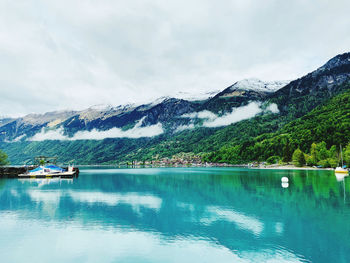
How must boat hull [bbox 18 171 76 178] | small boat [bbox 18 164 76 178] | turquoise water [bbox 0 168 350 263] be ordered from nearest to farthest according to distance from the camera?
turquoise water [bbox 0 168 350 263], boat hull [bbox 18 171 76 178], small boat [bbox 18 164 76 178]

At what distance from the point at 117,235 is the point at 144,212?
44.6 feet

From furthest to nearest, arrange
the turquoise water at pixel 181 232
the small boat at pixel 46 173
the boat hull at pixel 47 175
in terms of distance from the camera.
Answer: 1. the small boat at pixel 46 173
2. the boat hull at pixel 47 175
3. the turquoise water at pixel 181 232

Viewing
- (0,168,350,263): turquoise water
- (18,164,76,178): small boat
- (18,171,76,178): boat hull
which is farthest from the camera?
(18,164,76,178): small boat

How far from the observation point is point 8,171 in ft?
524

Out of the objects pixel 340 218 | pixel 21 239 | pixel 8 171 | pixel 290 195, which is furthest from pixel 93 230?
pixel 8 171

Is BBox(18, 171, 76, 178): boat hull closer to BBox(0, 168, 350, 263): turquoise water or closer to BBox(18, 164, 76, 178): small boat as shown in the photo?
Result: BBox(18, 164, 76, 178): small boat

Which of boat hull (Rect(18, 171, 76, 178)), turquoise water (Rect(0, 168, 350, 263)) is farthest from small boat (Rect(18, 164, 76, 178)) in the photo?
turquoise water (Rect(0, 168, 350, 263))

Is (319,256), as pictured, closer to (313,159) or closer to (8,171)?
(313,159)

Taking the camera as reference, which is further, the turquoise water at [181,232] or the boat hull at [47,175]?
the boat hull at [47,175]

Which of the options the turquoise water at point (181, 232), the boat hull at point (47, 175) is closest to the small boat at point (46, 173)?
the boat hull at point (47, 175)

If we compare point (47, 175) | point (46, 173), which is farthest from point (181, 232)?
point (46, 173)

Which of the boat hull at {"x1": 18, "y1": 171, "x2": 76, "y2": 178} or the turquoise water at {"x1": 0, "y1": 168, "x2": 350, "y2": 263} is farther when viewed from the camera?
the boat hull at {"x1": 18, "y1": 171, "x2": 76, "y2": 178}

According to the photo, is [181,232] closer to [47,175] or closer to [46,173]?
[47,175]

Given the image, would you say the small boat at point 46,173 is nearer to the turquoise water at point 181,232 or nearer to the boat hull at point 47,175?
the boat hull at point 47,175
